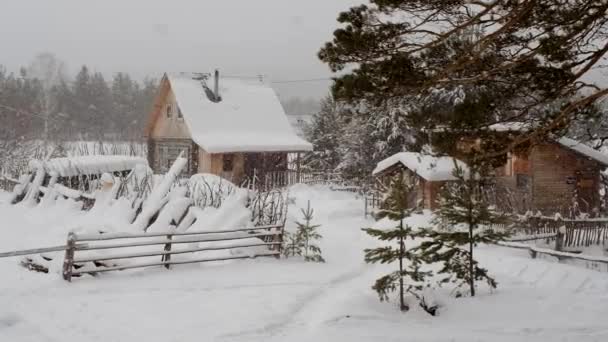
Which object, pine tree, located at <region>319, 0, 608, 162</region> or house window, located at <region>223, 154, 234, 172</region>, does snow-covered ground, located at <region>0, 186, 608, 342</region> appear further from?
house window, located at <region>223, 154, 234, 172</region>

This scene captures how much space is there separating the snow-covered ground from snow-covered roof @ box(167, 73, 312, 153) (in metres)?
17.4

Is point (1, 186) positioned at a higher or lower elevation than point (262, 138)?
lower

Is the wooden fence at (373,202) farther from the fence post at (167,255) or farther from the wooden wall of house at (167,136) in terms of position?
the fence post at (167,255)

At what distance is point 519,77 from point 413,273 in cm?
378

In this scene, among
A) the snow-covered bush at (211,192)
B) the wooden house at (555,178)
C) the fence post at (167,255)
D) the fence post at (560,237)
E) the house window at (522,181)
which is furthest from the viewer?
the house window at (522,181)

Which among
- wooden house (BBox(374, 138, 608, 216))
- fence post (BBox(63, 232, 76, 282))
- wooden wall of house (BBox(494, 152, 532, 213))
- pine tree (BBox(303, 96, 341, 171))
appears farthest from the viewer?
pine tree (BBox(303, 96, 341, 171))

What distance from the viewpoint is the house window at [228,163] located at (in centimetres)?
3016

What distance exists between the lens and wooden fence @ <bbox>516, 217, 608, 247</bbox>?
55.6 ft

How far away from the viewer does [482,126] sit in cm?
825

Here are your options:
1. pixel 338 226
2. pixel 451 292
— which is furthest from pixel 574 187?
pixel 451 292

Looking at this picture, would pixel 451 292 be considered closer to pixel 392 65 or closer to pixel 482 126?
pixel 482 126

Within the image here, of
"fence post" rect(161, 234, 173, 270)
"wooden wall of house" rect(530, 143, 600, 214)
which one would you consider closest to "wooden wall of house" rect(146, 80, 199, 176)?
"wooden wall of house" rect(530, 143, 600, 214)

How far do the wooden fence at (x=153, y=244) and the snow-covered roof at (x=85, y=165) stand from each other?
9729 millimetres

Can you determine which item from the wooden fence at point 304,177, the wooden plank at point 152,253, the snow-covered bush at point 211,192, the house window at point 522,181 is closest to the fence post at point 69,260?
the wooden plank at point 152,253
